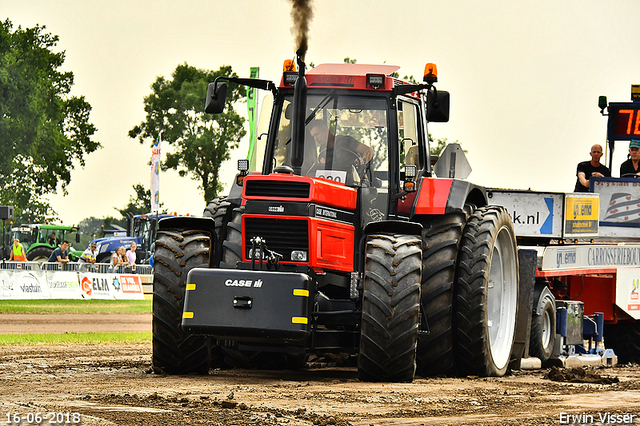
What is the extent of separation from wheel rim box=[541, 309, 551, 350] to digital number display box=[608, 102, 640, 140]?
5076 mm

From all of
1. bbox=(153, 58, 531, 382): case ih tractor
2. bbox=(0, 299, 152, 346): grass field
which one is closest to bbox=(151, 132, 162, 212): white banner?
bbox=(0, 299, 152, 346): grass field

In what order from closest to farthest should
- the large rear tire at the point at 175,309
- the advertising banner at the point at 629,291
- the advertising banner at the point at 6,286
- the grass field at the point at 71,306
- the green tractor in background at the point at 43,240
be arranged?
1. the large rear tire at the point at 175,309
2. the advertising banner at the point at 629,291
3. the grass field at the point at 71,306
4. the advertising banner at the point at 6,286
5. the green tractor in background at the point at 43,240

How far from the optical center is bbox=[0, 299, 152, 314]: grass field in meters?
23.7

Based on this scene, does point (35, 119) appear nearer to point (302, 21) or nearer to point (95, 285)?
point (95, 285)

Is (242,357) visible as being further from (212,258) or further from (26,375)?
(26,375)

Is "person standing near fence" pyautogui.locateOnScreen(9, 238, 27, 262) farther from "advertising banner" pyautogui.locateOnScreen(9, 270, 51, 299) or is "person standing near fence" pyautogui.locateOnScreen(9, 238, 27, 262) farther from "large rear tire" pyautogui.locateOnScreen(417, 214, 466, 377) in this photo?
"large rear tire" pyautogui.locateOnScreen(417, 214, 466, 377)

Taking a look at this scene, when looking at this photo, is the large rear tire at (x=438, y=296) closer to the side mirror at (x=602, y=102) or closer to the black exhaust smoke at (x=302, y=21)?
the black exhaust smoke at (x=302, y=21)

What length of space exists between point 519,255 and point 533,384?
89.3 inches

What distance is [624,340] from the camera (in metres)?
14.4

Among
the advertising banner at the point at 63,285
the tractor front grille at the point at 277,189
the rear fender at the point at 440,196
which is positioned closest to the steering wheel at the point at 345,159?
the rear fender at the point at 440,196

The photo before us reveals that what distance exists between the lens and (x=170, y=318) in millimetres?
8992

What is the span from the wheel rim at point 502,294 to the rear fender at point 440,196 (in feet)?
3.83

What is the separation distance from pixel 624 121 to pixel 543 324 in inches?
219

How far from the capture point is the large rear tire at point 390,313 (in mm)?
8352
